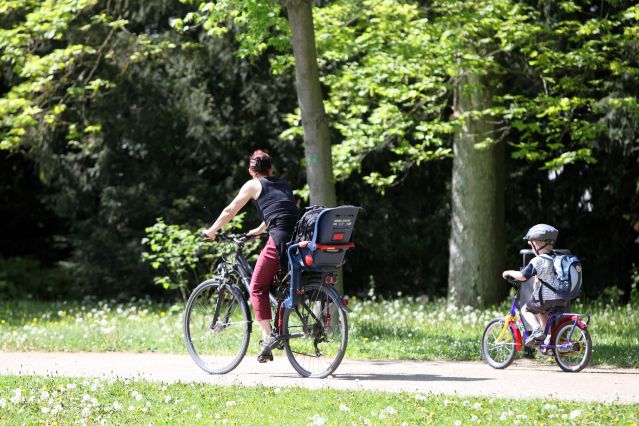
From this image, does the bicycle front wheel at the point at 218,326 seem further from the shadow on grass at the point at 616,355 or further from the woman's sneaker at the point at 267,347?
the shadow on grass at the point at 616,355

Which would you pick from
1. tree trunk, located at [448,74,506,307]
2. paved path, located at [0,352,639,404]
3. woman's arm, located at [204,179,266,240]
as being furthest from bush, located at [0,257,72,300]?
woman's arm, located at [204,179,266,240]

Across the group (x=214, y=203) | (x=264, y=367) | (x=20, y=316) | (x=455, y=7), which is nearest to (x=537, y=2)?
(x=455, y=7)

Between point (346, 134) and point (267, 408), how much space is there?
325 inches

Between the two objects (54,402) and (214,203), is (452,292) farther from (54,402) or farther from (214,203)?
(54,402)

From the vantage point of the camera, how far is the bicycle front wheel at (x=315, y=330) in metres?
8.55

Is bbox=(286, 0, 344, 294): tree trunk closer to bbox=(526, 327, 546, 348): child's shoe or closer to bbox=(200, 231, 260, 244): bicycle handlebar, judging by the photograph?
bbox=(200, 231, 260, 244): bicycle handlebar

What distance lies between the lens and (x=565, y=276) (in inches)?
352

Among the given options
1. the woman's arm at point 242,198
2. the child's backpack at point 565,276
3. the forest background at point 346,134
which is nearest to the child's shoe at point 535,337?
the child's backpack at point 565,276

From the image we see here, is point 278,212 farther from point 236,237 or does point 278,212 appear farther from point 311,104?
point 311,104

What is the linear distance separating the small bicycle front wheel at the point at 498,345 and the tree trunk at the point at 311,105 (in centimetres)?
263

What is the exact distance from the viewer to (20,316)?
16.1 m

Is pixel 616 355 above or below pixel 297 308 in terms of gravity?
below

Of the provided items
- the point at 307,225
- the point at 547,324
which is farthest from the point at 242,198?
the point at 547,324

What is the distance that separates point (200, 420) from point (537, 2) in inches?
410
